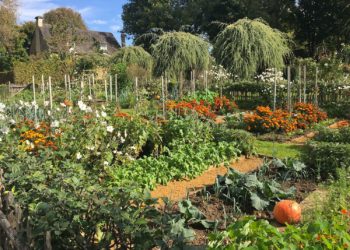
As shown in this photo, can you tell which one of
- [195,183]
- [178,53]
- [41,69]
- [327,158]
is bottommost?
[195,183]

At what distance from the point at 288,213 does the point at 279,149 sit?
13.6 ft

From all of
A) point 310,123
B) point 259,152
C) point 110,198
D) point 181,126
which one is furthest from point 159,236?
point 310,123

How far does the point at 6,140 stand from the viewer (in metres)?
4.89

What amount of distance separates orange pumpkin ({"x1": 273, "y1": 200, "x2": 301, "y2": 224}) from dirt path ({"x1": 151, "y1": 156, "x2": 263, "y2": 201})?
3.58ft

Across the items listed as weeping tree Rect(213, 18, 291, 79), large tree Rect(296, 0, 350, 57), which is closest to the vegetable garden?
weeping tree Rect(213, 18, 291, 79)

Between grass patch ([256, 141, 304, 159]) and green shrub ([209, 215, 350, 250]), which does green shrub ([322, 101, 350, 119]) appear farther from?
green shrub ([209, 215, 350, 250])

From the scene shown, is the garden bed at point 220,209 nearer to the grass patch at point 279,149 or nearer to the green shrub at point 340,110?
the grass patch at point 279,149

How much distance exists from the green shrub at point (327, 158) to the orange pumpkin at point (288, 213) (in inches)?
63.2

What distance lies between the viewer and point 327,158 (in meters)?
5.38

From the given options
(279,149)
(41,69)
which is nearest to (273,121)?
(279,149)

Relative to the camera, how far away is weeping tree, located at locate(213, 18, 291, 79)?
51.2ft

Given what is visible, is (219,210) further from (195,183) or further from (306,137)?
(306,137)

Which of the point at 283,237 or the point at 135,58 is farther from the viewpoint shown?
the point at 135,58

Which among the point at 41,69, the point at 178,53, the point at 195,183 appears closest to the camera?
the point at 195,183
